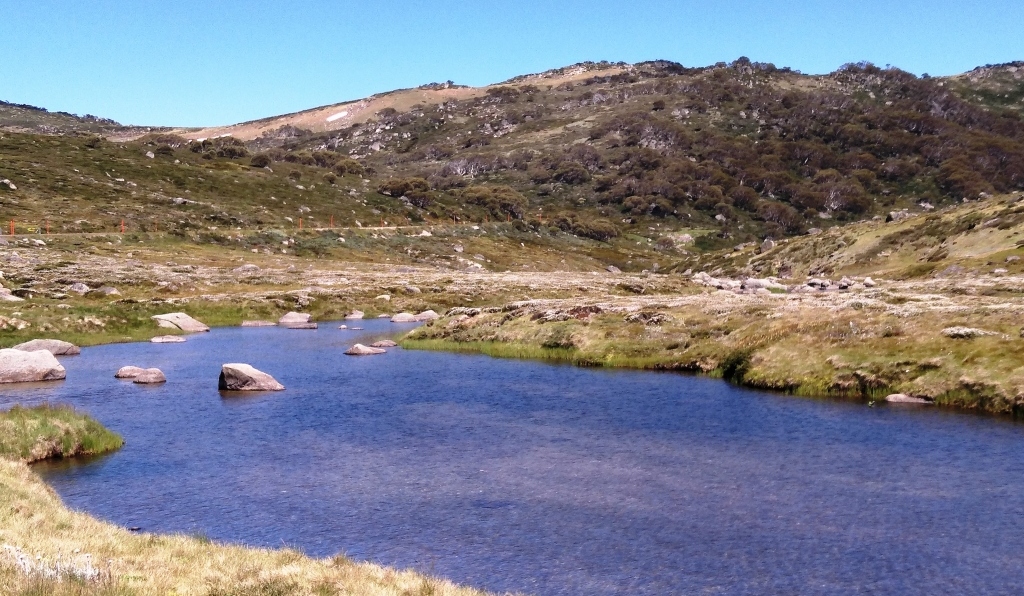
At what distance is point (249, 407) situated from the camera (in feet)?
139

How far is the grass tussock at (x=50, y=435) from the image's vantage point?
31266 millimetres

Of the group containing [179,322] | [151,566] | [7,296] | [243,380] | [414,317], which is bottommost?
[243,380]

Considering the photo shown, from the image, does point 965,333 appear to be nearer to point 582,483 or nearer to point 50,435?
point 582,483

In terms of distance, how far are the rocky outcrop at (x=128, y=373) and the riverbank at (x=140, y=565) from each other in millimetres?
27326

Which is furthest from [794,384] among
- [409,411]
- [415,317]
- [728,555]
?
[415,317]

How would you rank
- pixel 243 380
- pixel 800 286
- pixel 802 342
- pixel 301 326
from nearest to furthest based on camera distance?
pixel 243 380 < pixel 802 342 < pixel 301 326 < pixel 800 286

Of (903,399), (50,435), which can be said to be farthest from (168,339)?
(903,399)

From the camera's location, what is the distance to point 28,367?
154 feet

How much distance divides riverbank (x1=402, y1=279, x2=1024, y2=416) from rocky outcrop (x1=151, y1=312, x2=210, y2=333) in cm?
2294

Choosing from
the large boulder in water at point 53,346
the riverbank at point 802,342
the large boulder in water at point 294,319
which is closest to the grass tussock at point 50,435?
the large boulder in water at point 53,346

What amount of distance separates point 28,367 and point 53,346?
13.3 meters

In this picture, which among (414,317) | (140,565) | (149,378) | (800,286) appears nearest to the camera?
(140,565)

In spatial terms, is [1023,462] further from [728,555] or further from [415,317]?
[415,317]

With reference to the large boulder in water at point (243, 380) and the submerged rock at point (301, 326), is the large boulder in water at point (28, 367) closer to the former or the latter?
the large boulder in water at point (243, 380)
